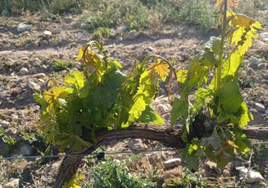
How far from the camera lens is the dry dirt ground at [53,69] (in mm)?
3857

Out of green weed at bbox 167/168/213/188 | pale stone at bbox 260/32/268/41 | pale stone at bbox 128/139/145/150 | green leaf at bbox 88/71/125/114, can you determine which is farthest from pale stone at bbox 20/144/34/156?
pale stone at bbox 260/32/268/41

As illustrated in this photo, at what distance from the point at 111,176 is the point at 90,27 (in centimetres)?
402

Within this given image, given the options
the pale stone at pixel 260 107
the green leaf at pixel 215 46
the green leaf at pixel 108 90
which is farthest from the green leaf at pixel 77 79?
the pale stone at pixel 260 107

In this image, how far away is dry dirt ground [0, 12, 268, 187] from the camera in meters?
3.86

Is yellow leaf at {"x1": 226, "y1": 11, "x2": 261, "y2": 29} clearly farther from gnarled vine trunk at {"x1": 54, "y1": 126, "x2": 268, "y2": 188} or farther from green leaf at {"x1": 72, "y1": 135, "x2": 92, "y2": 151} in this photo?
green leaf at {"x1": 72, "y1": 135, "x2": 92, "y2": 151}

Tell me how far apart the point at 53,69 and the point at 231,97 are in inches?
146

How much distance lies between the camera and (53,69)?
5445mm

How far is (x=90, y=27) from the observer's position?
6.72 meters

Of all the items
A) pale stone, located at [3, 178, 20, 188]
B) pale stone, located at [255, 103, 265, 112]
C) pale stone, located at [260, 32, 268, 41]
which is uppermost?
pale stone, located at [260, 32, 268, 41]

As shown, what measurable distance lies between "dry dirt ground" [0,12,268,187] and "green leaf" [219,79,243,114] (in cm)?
161

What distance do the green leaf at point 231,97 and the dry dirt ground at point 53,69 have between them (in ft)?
5.28

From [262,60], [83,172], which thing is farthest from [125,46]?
[83,172]

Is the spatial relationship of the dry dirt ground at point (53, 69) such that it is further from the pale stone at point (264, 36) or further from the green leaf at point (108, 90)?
the green leaf at point (108, 90)

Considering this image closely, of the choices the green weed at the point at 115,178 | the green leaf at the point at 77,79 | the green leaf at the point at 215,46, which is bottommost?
the green weed at the point at 115,178
